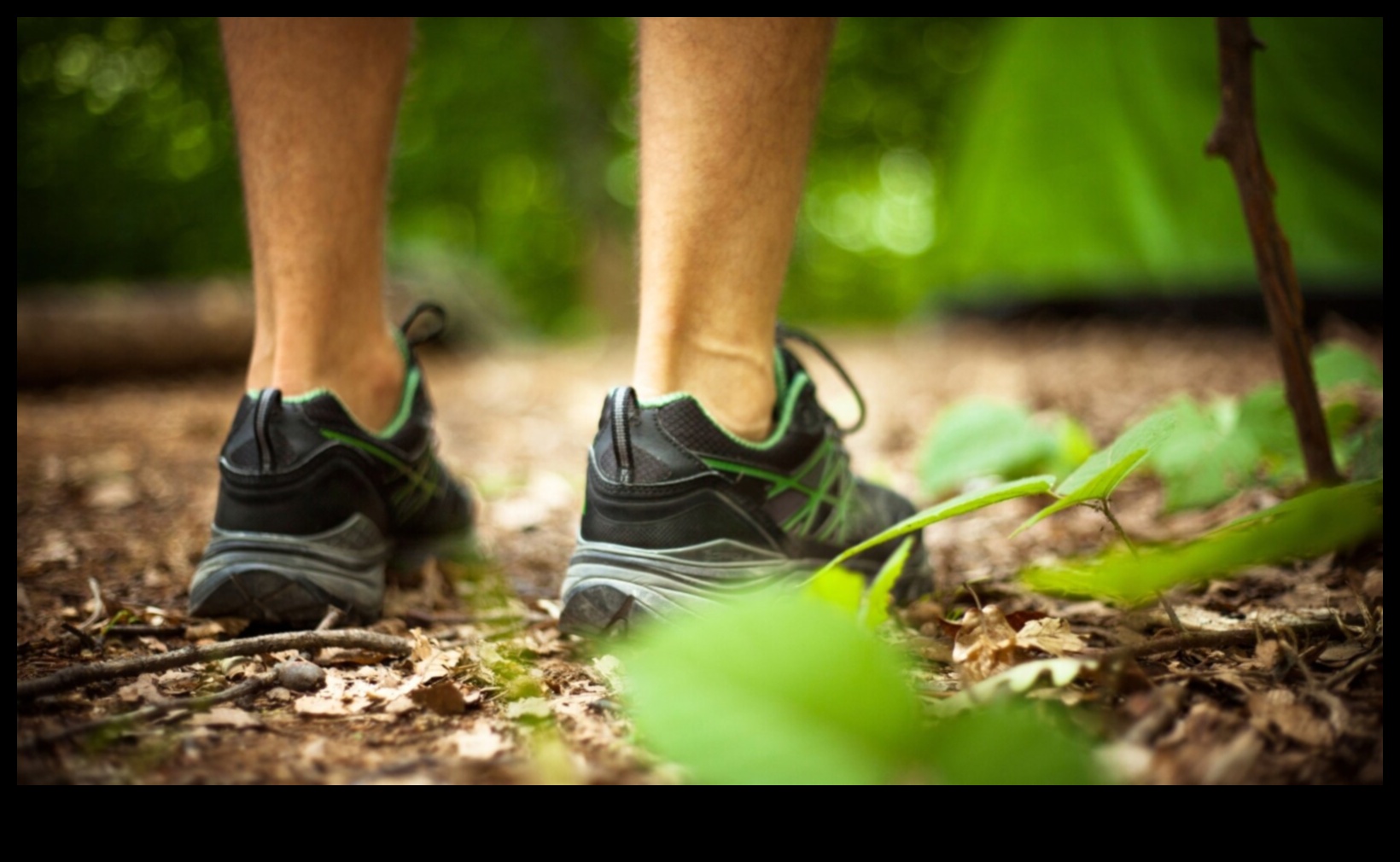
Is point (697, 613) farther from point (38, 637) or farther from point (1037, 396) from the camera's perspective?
point (1037, 396)

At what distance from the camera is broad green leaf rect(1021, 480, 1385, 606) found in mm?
628

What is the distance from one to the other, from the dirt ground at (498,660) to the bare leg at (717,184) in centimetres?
40

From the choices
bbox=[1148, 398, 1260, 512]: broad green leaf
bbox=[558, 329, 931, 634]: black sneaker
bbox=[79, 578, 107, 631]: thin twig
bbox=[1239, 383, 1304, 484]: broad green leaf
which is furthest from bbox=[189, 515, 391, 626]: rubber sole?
bbox=[1239, 383, 1304, 484]: broad green leaf

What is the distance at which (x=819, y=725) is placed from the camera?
60cm

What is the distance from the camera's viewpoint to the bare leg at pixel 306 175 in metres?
1.24

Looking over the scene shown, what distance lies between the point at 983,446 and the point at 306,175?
4.29 feet

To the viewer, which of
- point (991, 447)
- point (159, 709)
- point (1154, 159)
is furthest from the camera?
point (1154, 159)

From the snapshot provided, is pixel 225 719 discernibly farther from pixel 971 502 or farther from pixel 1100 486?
pixel 1100 486

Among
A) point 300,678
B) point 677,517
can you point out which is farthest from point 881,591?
point 300,678

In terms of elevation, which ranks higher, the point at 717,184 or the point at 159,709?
the point at 717,184

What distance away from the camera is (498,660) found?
41.2 inches

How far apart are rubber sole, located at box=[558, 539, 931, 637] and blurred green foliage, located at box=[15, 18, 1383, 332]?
1.73 ft

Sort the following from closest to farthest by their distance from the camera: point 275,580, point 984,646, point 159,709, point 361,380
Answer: point 159,709
point 984,646
point 275,580
point 361,380

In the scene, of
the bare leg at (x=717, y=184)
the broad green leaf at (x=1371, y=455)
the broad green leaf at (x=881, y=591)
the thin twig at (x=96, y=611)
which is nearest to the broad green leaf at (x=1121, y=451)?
the broad green leaf at (x=881, y=591)
